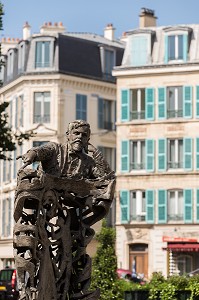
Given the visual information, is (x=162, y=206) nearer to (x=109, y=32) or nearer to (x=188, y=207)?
(x=188, y=207)

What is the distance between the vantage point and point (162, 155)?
5681 cm

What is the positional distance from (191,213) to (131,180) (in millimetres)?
3923

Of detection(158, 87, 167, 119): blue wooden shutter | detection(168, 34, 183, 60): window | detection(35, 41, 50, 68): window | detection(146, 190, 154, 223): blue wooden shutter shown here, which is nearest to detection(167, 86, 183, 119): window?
detection(158, 87, 167, 119): blue wooden shutter

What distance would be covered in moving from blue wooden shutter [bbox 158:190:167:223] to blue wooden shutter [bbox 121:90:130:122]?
4.45 meters

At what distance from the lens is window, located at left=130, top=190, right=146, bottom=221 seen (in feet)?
187

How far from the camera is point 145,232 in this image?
57.0 metres

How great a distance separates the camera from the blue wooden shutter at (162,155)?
186 ft

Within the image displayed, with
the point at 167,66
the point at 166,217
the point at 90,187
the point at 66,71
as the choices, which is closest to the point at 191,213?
the point at 166,217

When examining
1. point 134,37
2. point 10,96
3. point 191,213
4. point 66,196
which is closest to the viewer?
point 66,196

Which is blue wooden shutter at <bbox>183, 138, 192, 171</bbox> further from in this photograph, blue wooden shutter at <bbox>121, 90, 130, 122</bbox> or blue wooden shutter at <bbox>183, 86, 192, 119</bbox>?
blue wooden shutter at <bbox>121, 90, 130, 122</bbox>

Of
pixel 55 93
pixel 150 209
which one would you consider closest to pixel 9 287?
pixel 150 209

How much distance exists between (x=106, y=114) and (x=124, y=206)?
27.3 ft

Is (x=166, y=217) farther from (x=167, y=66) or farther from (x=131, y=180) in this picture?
(x=167, y=66)

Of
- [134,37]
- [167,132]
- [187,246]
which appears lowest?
[187,246]
